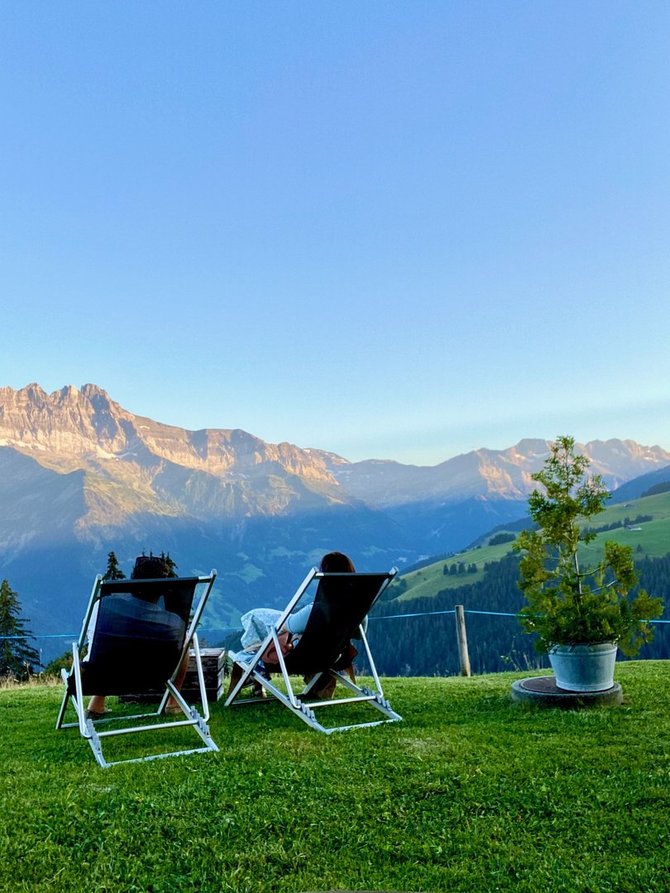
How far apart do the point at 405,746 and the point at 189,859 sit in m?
2.14

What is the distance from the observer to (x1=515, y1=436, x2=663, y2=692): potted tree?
21.4 ft

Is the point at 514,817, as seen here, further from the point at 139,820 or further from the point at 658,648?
the point at 658,648

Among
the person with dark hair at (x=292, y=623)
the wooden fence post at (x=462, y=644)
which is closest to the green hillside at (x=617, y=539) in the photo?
the wooden fence post at (x=462, y=644)

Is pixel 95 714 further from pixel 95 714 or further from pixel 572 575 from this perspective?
pixel 572 575

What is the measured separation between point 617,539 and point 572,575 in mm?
127992

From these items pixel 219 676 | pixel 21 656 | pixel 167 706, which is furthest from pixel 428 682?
pixel 21 656

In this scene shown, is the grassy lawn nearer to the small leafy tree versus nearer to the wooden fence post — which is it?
the small leafy tree

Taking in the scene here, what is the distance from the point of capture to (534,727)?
18.3 feet

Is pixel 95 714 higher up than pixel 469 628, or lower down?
higher up

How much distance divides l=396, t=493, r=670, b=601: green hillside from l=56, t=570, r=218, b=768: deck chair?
119 m

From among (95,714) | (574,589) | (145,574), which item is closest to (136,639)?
(145,574)

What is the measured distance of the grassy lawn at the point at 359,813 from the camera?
3082 mm

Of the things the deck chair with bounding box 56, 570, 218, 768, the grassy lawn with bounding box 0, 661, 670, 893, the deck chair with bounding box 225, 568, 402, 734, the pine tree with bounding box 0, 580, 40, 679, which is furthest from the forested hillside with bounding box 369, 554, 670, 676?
the grassy lawn with bounding box 0, 661, 670, 893

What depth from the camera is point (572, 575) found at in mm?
6855
